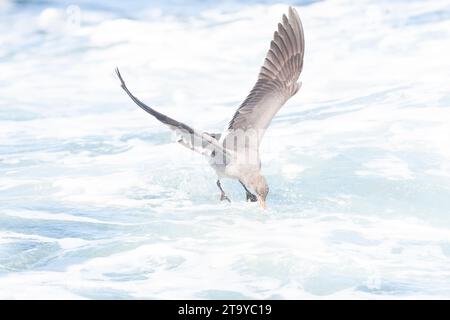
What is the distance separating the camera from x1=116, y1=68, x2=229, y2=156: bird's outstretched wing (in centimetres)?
Result: 1089

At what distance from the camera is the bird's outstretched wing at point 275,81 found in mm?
13023

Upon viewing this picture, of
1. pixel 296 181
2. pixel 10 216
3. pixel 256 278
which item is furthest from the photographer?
pixel 296 181

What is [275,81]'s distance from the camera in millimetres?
13148

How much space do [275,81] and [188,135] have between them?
1957mm

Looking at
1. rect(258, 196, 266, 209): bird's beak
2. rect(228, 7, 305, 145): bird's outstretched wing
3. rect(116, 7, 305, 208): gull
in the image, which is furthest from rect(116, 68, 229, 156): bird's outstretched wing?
rect(258, 196, 266, 209): bird's beak

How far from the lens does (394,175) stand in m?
16.1

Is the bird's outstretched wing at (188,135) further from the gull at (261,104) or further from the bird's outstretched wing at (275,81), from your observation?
the bird's outstretched wing at (275,81)

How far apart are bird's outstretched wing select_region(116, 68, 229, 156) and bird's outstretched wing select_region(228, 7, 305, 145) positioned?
56 centimetres

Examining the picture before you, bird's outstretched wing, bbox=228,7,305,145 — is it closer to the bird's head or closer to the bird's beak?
the bird's head

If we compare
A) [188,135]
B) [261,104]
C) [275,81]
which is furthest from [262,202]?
[188,135]
